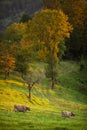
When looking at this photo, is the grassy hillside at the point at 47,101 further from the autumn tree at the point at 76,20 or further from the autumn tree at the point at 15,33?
the autumn tree at the point at 15,33

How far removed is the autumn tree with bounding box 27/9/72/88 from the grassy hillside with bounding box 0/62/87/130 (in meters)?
5.20

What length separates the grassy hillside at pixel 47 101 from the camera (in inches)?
1604

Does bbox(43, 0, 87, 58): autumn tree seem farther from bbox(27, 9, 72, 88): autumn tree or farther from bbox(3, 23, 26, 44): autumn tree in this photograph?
bbox(27, 9, 72, 88): autumn tree

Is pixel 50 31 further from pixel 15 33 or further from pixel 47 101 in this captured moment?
pixel 15 33

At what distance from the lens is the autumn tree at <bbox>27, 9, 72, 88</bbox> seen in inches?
3305

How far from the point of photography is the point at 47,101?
70.7 metres

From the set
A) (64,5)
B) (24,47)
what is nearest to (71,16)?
(64,5)

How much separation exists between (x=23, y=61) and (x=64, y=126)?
46927 millimetres

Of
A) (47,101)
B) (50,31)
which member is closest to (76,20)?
(50,31)

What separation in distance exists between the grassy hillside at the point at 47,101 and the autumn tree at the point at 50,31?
520cm

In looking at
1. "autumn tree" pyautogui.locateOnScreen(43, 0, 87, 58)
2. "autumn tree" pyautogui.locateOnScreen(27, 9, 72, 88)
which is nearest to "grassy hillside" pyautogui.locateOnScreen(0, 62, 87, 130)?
"autumn tree" pyautogui.locateOnScreen(27, 9, 72, 88)

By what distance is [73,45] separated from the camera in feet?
375

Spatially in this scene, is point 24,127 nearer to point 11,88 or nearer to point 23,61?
point 11,88

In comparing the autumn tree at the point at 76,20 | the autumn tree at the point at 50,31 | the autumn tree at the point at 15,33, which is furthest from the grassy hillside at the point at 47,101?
the autumn tree at the point at 15,33
